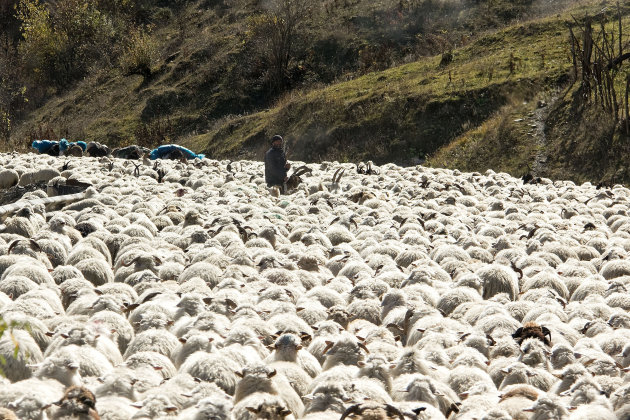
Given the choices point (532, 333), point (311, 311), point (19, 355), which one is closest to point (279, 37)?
point (311, 311)

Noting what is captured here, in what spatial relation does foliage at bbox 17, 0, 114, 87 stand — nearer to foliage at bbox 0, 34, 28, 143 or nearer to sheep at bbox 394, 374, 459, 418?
foliage at bbox 0, 34, 28, 143

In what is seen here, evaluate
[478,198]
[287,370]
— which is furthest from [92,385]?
[478,198]

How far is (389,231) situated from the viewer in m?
12.8

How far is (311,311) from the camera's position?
815 centimetres

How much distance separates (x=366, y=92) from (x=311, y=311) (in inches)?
1066

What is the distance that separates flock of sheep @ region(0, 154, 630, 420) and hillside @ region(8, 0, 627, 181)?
37.2 feet

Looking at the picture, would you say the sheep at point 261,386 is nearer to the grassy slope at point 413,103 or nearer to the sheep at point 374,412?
the sheep at point 374,412

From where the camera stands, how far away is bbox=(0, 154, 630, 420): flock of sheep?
18.2 feet

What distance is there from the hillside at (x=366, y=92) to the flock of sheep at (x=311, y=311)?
11333 millimetres

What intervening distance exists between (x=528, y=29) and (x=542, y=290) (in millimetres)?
27539

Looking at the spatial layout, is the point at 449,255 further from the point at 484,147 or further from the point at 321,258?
the point at 484,147

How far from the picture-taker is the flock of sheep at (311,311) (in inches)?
219

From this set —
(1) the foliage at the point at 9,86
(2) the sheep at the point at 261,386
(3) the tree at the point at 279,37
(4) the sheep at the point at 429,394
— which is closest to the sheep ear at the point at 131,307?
(2) the sheep at the point at 261,386

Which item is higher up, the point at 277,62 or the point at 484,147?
the point at 277,62
